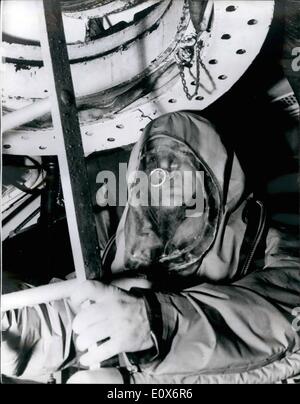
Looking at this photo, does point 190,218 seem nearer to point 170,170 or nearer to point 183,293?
point 170,170

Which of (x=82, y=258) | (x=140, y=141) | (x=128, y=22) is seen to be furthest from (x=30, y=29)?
(x=82, y=258)

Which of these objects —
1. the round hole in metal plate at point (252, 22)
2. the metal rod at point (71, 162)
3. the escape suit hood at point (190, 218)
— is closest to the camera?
the metal rod at point (71, 162)

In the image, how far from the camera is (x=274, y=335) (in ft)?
2.66

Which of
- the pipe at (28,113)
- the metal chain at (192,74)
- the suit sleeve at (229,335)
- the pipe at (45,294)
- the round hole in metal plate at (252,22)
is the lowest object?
the suit sleeve at (229,335)

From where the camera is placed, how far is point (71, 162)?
65cm

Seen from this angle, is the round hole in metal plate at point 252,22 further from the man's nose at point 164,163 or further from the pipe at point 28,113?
the pipe at point 28,113

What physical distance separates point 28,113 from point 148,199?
449 millimetres

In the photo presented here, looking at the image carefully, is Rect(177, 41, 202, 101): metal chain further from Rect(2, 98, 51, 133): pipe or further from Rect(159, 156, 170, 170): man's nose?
Rect(2, 98, 51, 133): pipe

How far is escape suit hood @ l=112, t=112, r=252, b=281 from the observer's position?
3.32 ft

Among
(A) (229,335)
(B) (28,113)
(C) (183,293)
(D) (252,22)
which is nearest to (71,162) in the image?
(B) (28,113)

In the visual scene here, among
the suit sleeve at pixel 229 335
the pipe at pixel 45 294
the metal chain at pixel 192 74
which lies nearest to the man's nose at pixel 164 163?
the metal chain at pixel 192 74

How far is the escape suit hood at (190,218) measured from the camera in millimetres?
1011

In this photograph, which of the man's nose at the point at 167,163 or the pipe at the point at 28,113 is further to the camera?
the man's nose at the point at 167,163

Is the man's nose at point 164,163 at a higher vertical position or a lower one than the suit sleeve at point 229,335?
higher
